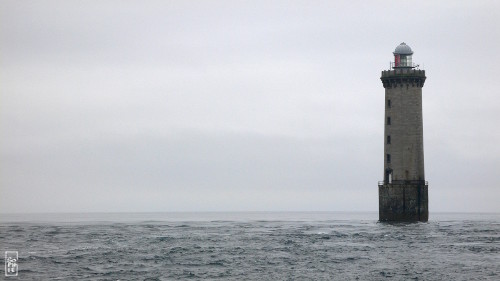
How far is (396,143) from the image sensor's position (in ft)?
302

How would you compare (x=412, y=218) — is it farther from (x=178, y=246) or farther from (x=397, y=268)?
(x=397, y=268)

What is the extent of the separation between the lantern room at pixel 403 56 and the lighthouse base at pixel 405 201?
14943mm

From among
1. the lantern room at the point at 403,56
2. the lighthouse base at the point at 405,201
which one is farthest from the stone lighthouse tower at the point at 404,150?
the lantern room at the point at 403,56

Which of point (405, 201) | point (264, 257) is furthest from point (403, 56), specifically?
point (264, 257)

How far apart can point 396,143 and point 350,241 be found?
22.8 meters

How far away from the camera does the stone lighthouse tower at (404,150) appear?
91.6m

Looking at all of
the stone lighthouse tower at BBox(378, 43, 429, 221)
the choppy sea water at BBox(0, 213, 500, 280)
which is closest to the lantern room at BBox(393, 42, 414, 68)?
the stone lighthouse tower at BBox(378, 43, 429, 221)

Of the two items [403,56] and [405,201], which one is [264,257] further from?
[403,56]

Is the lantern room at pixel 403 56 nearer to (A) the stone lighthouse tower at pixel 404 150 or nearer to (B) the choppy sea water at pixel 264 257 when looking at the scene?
(A) the stone lighthouse tower at pixel 404 150

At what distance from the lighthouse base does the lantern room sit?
14.9m

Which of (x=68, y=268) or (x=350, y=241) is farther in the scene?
(x=350, y=241)

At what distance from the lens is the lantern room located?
94812mm

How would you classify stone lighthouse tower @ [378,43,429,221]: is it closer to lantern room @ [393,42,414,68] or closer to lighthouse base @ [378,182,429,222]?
lighthouse base @ [378,182,429,222]

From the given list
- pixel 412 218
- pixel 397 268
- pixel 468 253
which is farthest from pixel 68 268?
pixel 412 218
